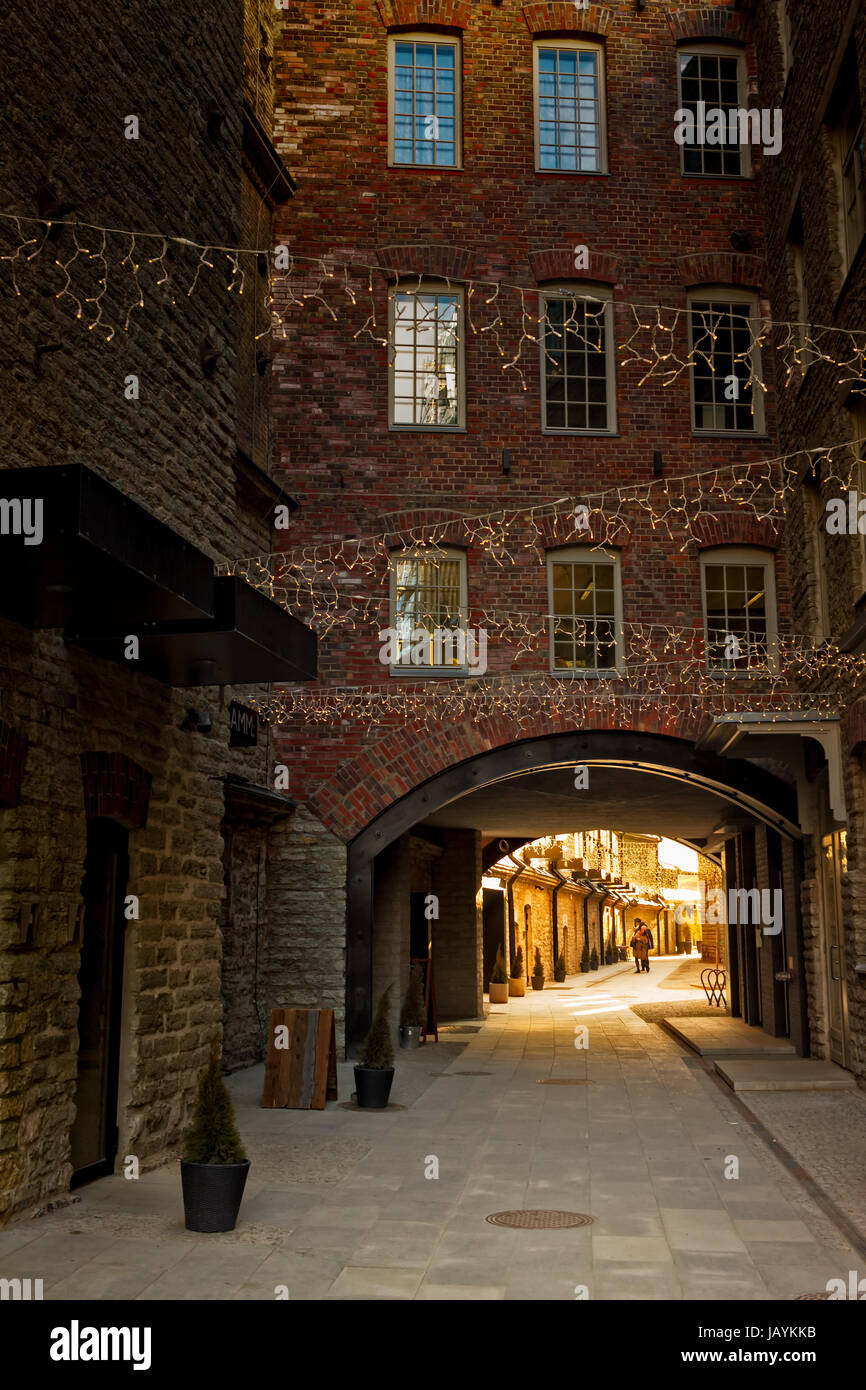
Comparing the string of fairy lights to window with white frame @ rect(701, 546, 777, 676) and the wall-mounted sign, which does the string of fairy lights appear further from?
the wall-mounted sign

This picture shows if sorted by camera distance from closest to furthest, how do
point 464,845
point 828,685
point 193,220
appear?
1. point 193,220
2. point 828,685
3. point 464,845

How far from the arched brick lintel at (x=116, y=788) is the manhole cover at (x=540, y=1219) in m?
3.17

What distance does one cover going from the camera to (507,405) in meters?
15.4

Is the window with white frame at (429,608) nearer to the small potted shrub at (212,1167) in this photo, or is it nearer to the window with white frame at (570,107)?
the window with white frame at (570,107)

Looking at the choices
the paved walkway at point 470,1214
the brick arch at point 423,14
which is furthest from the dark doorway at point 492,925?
the brick arch at point 423,14

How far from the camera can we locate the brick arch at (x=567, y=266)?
51.2 ft

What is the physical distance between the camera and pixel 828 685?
13.1 m

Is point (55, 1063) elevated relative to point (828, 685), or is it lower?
lower

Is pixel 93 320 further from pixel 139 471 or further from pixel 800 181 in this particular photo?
pixel 800 181

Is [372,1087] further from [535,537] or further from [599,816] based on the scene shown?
[599,816]

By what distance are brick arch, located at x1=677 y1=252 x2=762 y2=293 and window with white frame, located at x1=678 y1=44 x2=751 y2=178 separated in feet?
4.22

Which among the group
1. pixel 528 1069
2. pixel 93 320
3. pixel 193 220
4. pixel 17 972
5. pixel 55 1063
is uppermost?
pixel 193 220

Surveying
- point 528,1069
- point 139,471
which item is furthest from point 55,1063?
point 528,1069

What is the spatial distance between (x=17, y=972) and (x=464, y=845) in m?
15.2
